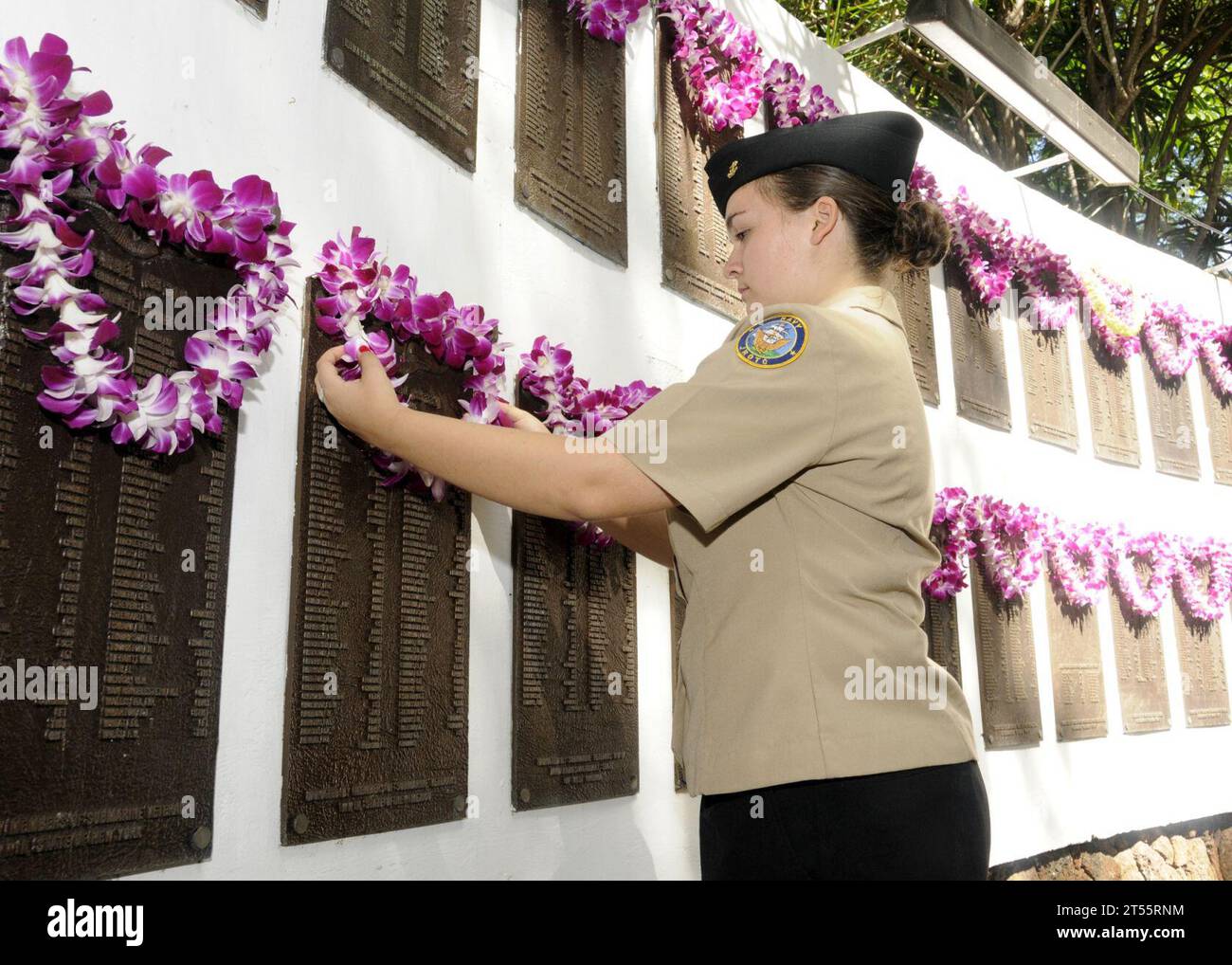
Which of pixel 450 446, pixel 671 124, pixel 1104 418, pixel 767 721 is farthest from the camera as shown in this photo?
pixel 1104 418

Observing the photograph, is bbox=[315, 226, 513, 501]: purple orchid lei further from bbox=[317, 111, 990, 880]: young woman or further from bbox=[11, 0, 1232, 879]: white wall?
bbox=[317, 111, 990, 880]: young woman

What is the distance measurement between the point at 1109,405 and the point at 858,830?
472 centimetres

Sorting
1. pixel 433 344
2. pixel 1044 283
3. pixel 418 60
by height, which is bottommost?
pixel 433 344

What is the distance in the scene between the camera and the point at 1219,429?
6.48m

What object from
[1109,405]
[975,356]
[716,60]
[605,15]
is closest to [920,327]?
[975,356]

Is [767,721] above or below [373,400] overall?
below

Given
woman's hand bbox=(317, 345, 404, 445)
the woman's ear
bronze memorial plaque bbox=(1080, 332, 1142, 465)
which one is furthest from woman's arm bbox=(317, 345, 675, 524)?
bronze memorial plaque bbox=(1080, 332, 1142, 465)

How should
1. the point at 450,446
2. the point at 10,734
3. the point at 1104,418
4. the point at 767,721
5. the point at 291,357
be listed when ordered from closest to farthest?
1. the point at 10,734
2. the point at 767,721
3. the point at 450,446
4. the point at 291,357
5. the point at 1104,418

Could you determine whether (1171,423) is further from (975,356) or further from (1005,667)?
(1005,667)

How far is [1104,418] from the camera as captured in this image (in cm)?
557

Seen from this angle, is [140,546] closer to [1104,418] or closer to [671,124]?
[671,124]
